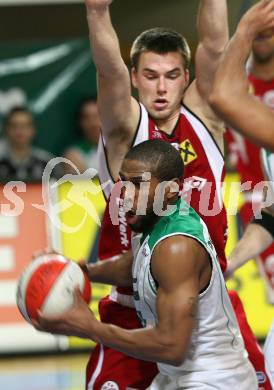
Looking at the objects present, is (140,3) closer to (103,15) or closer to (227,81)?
(103,15)

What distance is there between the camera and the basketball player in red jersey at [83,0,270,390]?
202 inches

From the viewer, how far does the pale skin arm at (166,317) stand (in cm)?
414

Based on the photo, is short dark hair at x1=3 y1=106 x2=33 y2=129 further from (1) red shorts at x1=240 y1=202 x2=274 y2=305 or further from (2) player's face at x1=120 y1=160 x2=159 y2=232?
(2) player's face at x1=120 y1=160 x2=159 y2=232

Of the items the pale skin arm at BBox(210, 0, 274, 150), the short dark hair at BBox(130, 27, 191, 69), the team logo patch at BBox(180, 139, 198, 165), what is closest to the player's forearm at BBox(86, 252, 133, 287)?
the team logo patch at BBox(180, 139, 198, 165)

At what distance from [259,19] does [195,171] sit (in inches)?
70.5

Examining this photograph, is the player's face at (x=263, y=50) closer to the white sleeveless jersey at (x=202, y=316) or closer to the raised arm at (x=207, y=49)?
the raised arm at (x=207, y=49)

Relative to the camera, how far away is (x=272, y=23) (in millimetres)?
3543

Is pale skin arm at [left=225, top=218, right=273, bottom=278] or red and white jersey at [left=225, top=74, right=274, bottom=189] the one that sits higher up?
red and white jersey at [left=225, top=74, right=274, bottom=189]

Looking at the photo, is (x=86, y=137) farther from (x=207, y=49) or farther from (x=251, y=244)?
(x=207, y=49)

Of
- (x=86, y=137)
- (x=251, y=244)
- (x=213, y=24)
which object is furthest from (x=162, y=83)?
(x=86, y=137)

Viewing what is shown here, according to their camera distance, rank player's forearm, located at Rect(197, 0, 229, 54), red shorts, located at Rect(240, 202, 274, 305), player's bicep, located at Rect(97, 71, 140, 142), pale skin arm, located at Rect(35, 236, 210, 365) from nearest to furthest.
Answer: pale skin arm, located at Rect(35, 236, 210, 365) < player's bicep, located at Rect(97, 71, 140, 142) < player's forearm, located at Rect(197, 0, 229, 54) < red shorts, located at Rect(240, 202, 274, 305)

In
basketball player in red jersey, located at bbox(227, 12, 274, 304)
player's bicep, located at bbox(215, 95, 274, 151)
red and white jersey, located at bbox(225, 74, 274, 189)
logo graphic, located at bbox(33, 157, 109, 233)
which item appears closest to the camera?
player's bicep, located at bbox(215, 95, 274, 151)

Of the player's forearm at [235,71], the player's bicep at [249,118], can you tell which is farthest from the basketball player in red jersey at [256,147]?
the player's bicep at [249,118]

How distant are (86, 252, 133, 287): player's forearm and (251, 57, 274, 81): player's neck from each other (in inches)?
106
